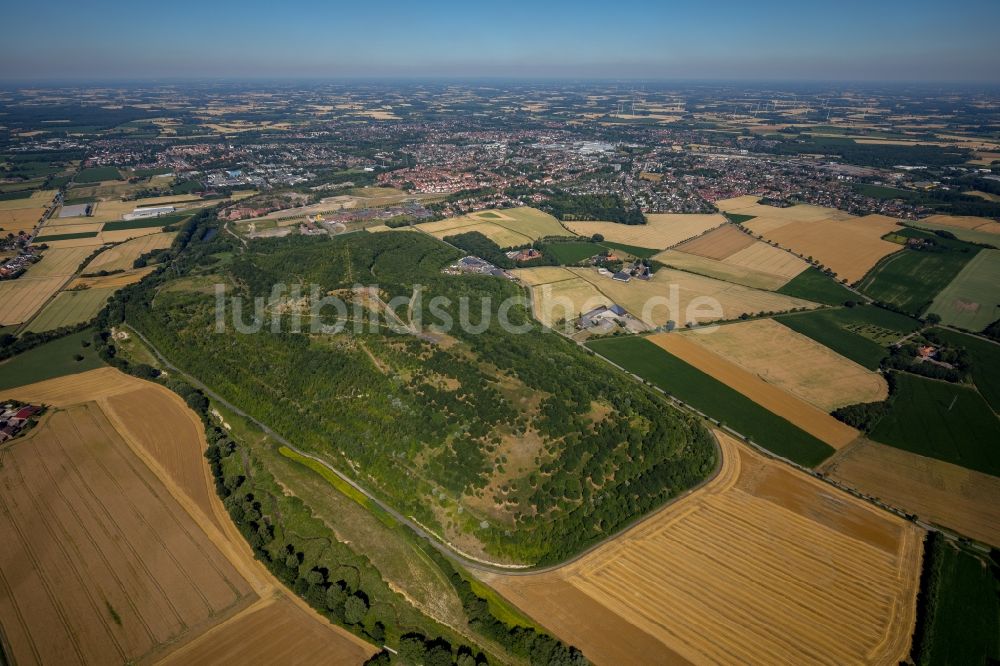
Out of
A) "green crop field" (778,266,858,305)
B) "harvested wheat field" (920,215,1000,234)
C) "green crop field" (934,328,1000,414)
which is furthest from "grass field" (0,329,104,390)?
"harvested wheat field" (920,215,1000,234)

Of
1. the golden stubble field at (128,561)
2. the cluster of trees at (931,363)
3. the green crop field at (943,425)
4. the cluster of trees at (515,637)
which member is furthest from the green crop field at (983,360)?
the golden stubble field at (128,561)

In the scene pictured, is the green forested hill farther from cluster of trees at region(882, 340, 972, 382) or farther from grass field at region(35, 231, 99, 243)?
grass field at region(35, 231, 99, 243)

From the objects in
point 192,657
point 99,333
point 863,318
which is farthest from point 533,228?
point 192,657

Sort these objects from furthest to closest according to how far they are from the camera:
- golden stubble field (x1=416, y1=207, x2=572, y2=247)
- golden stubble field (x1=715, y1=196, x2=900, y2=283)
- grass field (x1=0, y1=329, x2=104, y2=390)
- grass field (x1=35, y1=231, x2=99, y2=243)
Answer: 1. golden stubble field (x1=416, y1=207, x2=572, y2=247)
2. grass field (x1=35, y1=231, x2=99, y2=243)
3. golden stubble field (x1=715, y1=196, x2=900, y2=283)
4. grass field (x1=0, y1=329, x2=104, y2=390)

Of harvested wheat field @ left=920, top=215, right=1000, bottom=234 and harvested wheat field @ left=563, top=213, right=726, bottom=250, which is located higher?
harvested wheat field @ left=920, top=215, right=1000, bottom=234

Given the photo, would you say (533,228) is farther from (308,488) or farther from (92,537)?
(92,537)

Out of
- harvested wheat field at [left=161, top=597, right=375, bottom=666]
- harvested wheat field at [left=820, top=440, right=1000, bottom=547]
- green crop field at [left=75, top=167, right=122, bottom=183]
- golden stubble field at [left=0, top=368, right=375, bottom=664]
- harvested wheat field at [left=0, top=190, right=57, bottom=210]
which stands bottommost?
harvested wheat field at [left=161, top=597, right=375, bottom=666]
